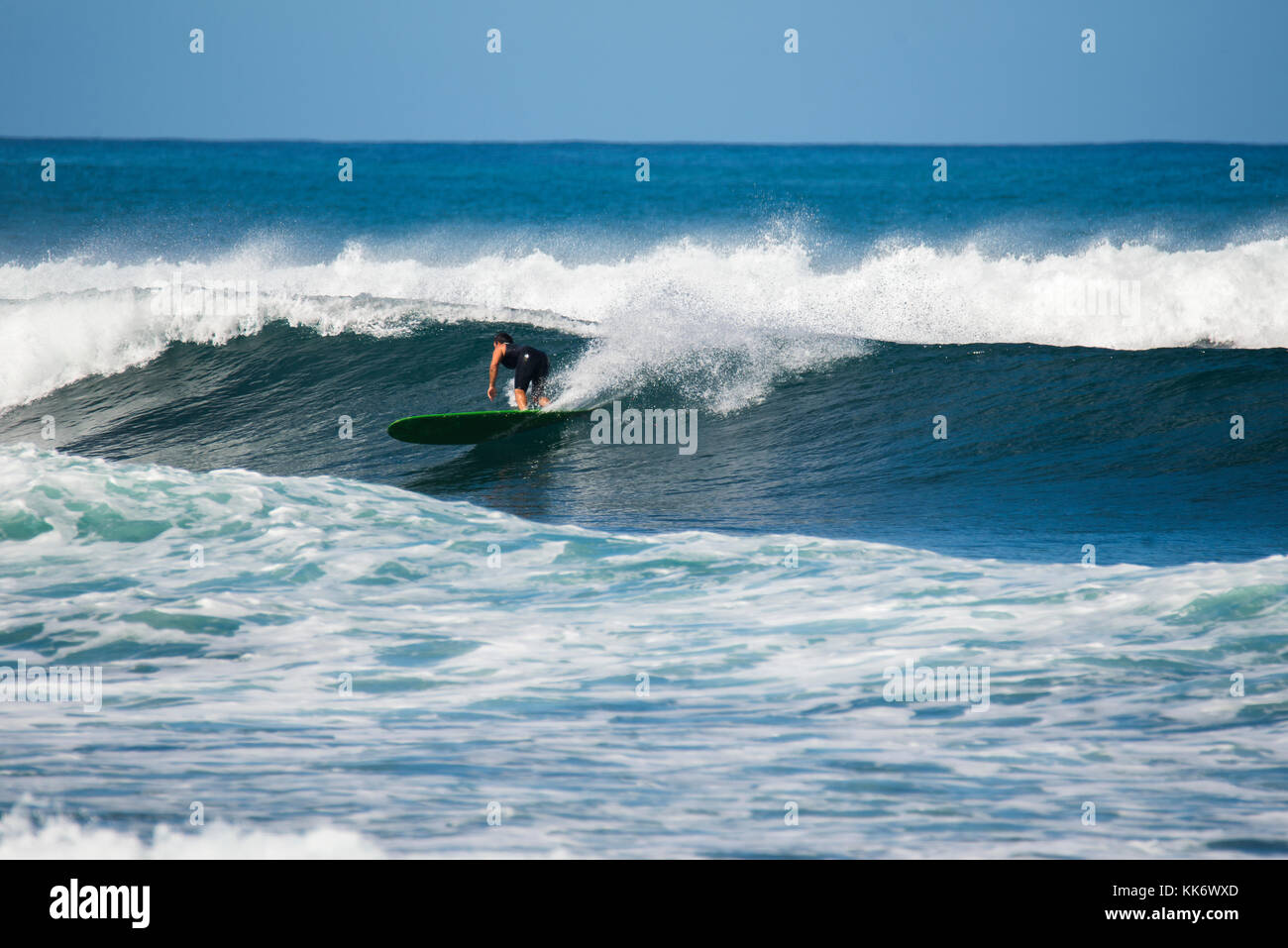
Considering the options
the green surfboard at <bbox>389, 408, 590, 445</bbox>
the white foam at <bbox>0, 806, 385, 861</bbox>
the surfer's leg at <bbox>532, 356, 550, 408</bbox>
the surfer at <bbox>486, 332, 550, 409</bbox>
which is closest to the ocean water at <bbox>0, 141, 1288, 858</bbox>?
the white foam at <bbox>0, 806, 385, 861</bbox>

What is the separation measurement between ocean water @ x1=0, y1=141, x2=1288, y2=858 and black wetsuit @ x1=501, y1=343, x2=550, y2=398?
601mm

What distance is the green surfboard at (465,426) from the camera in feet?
42.0

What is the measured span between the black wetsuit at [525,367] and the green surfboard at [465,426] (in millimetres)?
357

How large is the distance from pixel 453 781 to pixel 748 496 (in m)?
6.42

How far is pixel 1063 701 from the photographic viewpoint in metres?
5.76

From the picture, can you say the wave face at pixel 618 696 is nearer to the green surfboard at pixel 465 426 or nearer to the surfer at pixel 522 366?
the green surfboard at pixel 465 426

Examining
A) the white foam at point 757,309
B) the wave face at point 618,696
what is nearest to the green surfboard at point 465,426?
the white foam at point 757,309

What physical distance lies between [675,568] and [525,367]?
207 inches

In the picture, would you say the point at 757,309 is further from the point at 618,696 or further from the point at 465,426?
the point at 618,696

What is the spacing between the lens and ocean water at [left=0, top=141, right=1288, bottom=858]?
4652 millimetres

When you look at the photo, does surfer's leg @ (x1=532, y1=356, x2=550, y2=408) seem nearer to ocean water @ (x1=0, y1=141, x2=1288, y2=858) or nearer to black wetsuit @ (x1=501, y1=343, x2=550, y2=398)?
black wetsuit @ (x1=501, y1=343, x2=550, y2=398)

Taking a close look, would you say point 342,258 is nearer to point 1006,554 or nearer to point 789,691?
point 1006,554

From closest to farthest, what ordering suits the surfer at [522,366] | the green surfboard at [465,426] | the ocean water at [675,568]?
the ocean water at [675,568], the green surfboard at [465,426], the surfer at [522,366]
